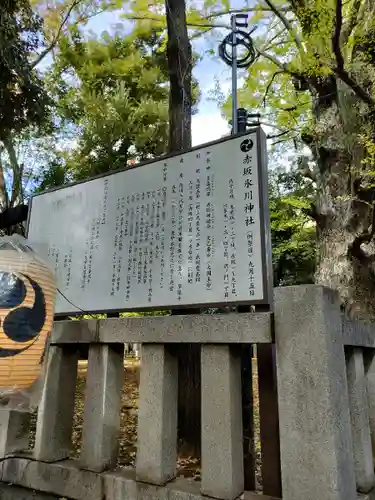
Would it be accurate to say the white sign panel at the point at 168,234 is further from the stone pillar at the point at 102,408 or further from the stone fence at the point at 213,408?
the stone pillar at the point at 102,408

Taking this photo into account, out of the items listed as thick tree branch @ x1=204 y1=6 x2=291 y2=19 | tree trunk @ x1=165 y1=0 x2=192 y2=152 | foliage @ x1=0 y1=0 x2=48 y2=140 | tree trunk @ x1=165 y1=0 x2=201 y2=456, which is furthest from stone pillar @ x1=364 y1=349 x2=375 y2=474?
thick tree branch @ x1=204 y1=6 x2=291 y2=19

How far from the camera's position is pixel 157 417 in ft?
7.24

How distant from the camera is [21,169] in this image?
9.87m

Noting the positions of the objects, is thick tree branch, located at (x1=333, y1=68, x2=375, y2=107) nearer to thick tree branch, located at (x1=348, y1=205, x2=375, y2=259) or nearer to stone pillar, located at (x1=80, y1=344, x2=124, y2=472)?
thick tree branch, located at (x1=348, y1=205, x2=375, y2=259)

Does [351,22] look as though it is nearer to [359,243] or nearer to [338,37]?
[338,37]

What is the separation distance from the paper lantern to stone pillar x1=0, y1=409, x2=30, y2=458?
1117 mm

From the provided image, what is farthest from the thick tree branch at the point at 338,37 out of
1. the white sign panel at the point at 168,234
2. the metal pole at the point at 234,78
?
the white sign panel at the point at 168,234

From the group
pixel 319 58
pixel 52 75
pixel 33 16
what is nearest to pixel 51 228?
pixel 33 16

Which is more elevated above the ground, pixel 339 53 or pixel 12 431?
pixel 339 53

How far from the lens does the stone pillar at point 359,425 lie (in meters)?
2.21

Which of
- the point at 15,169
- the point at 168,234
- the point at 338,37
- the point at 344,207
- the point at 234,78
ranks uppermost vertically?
the point at 338,37

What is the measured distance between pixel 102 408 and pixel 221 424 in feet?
2.83

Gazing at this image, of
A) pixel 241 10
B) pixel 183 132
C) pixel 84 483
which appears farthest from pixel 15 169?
pixel 84 483

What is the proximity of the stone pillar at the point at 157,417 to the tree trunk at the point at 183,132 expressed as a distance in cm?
98
